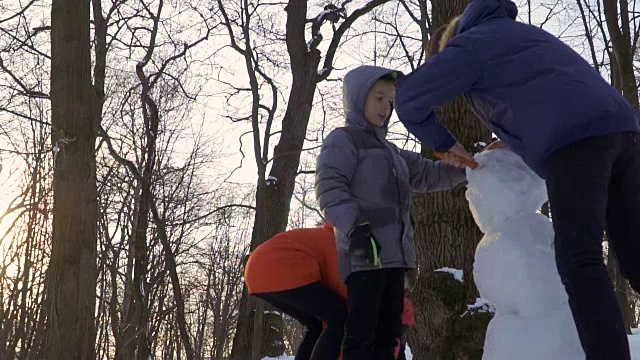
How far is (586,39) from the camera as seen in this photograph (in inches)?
601

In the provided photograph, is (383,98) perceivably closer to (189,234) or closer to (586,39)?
(586,39)

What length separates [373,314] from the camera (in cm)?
275

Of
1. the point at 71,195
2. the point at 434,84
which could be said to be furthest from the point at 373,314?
the point at 71,195

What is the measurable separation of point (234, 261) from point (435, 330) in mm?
20577

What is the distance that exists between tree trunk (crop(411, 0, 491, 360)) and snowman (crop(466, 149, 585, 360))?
1510 millimetres

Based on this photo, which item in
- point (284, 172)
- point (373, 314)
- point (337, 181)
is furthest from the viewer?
point (284, 172)

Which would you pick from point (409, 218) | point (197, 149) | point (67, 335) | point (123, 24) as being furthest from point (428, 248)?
point (197, 149)

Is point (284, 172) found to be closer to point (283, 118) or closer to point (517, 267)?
point (283, 118)

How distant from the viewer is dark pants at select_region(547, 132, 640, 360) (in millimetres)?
1719

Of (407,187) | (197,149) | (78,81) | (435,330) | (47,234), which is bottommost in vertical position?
(435,330)

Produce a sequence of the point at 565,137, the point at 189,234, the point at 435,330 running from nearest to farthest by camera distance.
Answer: the point at 565,137
the point at 435,330
the point at 189,234

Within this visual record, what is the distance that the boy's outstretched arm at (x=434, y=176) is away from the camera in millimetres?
3146

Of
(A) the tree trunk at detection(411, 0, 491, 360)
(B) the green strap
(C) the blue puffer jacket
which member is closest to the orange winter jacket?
(B) the green strap

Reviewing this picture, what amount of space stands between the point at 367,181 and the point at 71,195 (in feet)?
11.3
